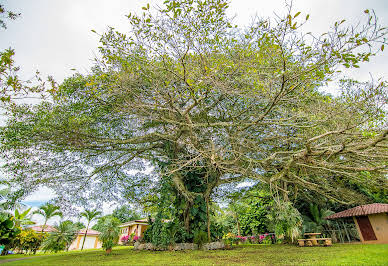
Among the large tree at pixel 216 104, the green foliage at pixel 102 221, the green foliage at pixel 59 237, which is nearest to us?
the large tree at pixel 216 104

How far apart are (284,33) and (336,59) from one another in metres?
1.32

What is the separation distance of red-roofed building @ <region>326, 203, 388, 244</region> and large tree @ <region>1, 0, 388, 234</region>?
5.35 metres

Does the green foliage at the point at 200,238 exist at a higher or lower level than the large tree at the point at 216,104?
lower

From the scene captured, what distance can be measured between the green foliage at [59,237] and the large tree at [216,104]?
9.93 meters

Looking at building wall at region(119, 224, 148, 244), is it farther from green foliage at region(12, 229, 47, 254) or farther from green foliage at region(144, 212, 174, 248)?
green foliage at region(144, 212, 174, 248)

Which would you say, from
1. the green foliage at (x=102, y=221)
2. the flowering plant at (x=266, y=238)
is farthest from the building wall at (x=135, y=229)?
the flowering plant at (x=266, y=238)

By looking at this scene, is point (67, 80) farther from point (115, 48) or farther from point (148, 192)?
point (148, 192)

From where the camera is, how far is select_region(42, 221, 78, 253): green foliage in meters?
15.2

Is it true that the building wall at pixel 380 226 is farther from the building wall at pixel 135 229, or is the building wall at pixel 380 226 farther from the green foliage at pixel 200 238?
the building wall at pixel 135 229

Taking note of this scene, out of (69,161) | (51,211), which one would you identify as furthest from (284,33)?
(51,211)

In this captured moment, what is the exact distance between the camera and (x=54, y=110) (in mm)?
6555

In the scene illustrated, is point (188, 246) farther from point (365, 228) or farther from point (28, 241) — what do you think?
point (28, 241)

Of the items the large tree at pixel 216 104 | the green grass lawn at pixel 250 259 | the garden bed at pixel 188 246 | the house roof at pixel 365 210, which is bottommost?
the green grass lawn at pixel 250 259

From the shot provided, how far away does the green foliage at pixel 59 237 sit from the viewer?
15.2m
